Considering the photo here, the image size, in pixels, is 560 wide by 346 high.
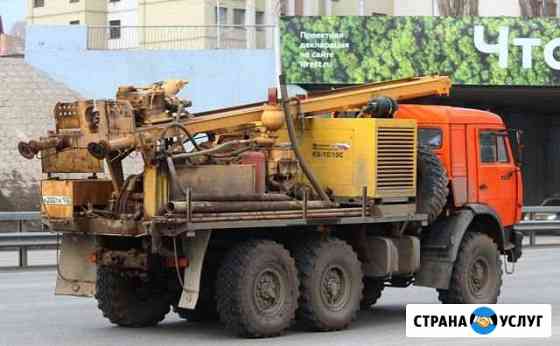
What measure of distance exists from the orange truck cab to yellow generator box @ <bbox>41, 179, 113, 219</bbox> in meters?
4.03

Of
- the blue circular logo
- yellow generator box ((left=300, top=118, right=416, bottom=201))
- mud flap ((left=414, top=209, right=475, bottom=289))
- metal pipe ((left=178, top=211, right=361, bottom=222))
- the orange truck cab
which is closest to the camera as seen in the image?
the blue circular logo

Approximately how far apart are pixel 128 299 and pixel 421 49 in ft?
76.7

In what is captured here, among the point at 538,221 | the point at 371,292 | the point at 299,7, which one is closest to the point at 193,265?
the point at 371,292

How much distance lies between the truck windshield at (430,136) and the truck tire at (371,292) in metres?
1.75

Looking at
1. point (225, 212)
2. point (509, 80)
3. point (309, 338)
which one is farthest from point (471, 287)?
point (509, 80)

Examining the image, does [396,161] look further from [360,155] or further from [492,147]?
[492,147]

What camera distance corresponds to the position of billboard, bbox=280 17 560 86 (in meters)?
36.5

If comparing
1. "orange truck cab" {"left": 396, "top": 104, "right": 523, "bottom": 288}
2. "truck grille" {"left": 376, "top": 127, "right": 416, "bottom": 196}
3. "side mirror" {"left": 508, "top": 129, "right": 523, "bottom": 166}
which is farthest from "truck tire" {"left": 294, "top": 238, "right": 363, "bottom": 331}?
"side mirror" {"left": 508, "top": 129, "right": 523, "bottom": 166}

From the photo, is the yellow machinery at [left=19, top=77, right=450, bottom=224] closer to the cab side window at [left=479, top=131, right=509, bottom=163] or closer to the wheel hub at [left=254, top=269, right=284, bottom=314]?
the wheel hub at [left=254, top=269, right=284, bottom=314]

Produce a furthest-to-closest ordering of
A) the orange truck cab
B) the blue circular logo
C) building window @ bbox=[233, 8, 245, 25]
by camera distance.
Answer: building window @ bbox=[233, 8, 245, 25]
the orange truck cab
the blue circular logo

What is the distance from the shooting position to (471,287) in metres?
16.1

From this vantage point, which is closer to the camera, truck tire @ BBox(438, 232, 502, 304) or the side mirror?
truck tire @ BBox(438, 232, 502, 304)

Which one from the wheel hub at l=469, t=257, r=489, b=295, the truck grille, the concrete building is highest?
the concrete building

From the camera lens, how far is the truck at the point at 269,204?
13.4m
